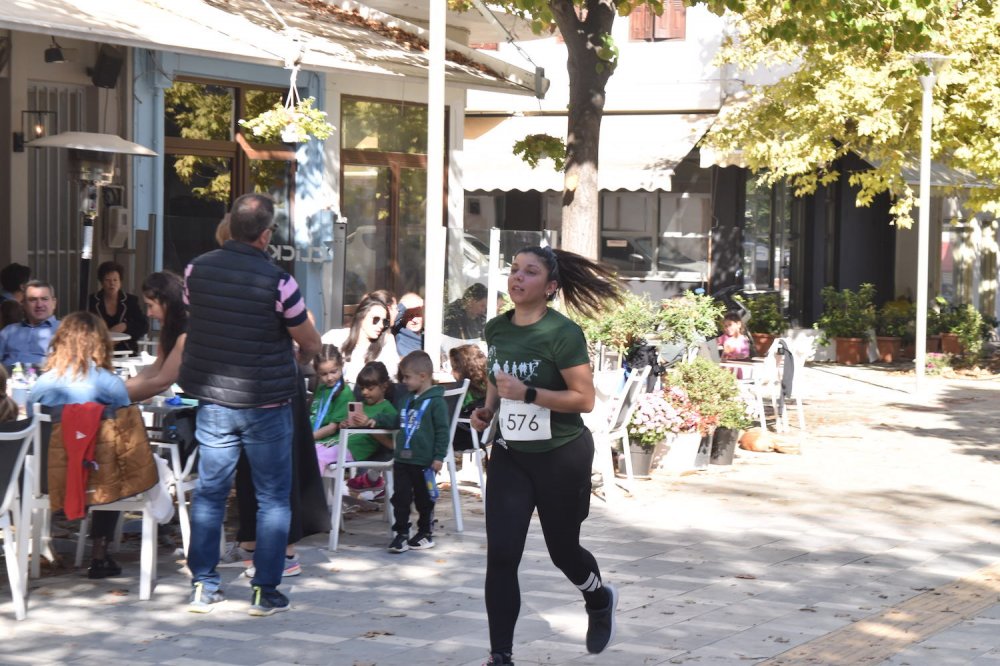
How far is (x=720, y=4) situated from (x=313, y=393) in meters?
6.09

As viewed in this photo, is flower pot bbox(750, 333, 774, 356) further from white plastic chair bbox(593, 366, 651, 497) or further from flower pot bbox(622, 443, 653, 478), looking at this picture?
white plastic chair bbox(593, 366, 651, 497)

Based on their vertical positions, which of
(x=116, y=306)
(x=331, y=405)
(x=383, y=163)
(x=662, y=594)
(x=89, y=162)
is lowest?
(x=662, y=594)

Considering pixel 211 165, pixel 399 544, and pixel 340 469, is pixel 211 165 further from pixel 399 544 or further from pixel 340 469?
pixel 399 544

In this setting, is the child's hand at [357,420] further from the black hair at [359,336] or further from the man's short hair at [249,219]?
the man's short hair at [249,219]

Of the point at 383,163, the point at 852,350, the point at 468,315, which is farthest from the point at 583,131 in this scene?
the point at 852,350

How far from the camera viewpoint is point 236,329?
21.7ft

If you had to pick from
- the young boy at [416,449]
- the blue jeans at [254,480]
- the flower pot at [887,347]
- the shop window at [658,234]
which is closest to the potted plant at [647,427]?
the young boy at [416,449]

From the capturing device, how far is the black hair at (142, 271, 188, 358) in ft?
24.4

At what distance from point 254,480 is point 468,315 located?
22.4 ft

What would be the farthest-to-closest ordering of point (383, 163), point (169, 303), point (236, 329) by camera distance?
1. point (383, 163)
2. point (169, 303)
3. point (236, 329)

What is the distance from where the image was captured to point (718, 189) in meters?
24.8

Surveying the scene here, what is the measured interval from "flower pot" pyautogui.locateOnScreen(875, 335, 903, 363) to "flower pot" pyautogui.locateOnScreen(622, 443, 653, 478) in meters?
12.7

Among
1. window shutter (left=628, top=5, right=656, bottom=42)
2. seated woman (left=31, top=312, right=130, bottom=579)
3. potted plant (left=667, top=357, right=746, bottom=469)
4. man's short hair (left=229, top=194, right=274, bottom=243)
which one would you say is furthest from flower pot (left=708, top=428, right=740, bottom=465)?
window shutter (left=628, top=5, right=656, bottom=42)

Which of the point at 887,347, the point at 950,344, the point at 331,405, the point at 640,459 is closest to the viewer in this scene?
the point at 331,405
